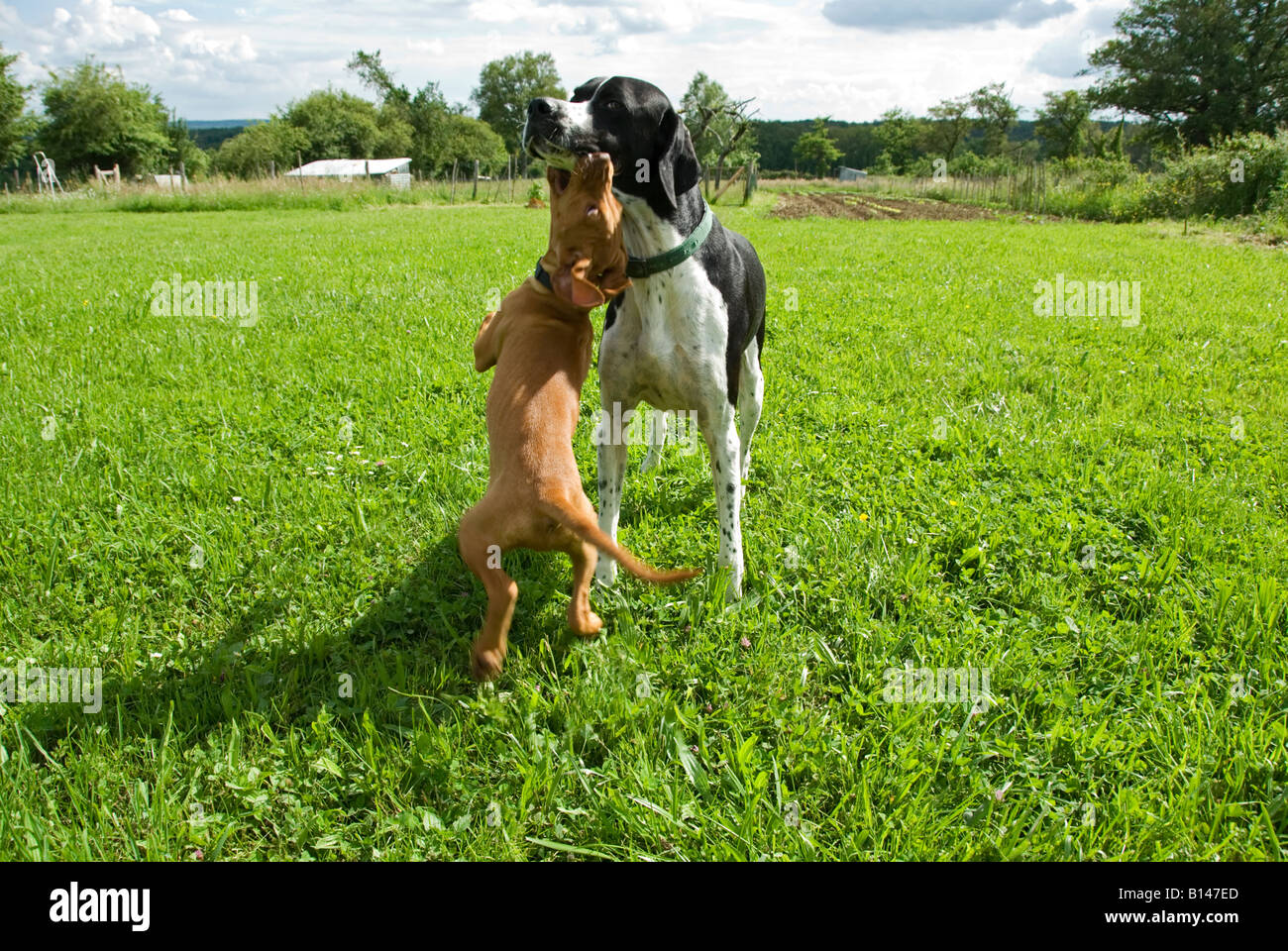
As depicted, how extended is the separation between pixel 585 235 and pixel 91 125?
69804 mm

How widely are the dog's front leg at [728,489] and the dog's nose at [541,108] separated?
132 cm

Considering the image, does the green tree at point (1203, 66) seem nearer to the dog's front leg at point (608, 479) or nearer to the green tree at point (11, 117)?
the dog's front leg at point (608, 479)

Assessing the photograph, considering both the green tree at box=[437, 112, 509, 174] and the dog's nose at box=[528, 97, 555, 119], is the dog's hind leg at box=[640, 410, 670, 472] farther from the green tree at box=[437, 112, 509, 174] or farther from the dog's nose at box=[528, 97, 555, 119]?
the green tree at box=[437, 112, 509, 174]

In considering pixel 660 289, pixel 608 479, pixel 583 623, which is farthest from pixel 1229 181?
pixel 583 623

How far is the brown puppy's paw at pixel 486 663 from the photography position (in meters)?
2.46

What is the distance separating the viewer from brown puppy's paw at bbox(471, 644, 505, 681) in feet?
8.05

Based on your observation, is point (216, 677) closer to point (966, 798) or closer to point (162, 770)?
point (162, 770)

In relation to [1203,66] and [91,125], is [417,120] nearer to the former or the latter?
[91,125]

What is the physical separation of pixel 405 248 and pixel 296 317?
19.2 ft

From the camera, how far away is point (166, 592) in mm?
3250

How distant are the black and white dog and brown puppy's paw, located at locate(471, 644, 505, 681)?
0.88 metres

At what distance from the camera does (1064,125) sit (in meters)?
61.9
